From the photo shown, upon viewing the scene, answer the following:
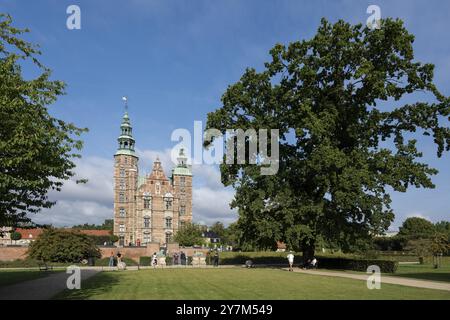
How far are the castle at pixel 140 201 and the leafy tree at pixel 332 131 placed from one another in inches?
2157

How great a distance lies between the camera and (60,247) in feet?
134

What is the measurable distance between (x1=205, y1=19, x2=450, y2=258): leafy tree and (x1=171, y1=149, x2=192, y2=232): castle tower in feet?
196

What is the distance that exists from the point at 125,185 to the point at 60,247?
47074mm

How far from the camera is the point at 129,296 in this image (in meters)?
14.2

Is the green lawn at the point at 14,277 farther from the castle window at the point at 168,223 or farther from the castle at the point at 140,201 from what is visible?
the castle window at the point at 168,223

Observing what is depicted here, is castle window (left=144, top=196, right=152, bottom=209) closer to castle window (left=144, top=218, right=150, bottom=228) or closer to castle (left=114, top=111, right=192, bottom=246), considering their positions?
castle (left=114, top=111, right=192, bottom=246)

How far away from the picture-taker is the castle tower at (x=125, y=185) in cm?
8544

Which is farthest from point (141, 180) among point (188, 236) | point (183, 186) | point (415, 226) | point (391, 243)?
point (415, 226)

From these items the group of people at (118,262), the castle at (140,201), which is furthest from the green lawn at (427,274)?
the castle at (140,201)

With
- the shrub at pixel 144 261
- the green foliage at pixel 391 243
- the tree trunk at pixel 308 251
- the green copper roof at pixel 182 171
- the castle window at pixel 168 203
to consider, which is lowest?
the green foliage at pixel 391 243

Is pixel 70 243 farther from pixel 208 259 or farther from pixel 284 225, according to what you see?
pixel 284 225

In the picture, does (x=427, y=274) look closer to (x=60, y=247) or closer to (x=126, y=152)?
(x=60, y=247)

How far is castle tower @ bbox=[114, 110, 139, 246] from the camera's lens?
85.4 m
